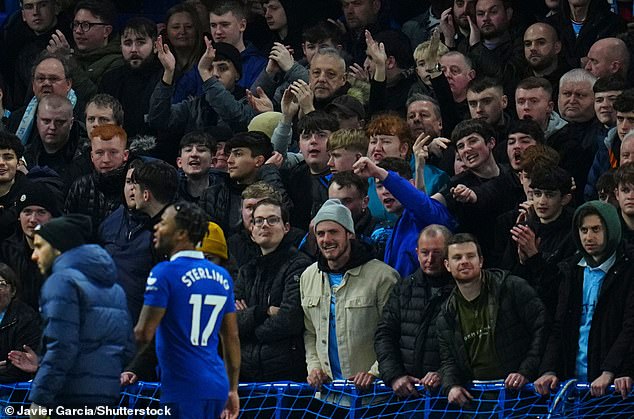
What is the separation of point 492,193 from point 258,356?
2.11 meters

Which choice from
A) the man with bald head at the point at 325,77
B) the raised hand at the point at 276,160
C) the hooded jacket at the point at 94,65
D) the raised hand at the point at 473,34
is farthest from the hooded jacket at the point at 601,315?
the hooded jacket at the point at 94,65

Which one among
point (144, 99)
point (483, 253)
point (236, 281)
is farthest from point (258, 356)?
point (144, 99)

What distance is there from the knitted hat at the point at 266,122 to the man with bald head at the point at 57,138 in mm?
1475

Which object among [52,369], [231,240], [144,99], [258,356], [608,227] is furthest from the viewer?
[144,99]

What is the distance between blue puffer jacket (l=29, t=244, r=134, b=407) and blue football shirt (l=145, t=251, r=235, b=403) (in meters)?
0.26

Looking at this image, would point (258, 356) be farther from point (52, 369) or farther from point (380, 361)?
point (52, 369)

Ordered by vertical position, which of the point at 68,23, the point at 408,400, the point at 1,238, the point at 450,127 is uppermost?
the point at 68,23

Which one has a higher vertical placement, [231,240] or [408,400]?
[231,240]

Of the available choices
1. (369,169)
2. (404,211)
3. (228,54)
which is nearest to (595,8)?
(228,54)

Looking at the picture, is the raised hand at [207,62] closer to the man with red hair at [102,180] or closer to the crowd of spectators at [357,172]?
the crowd of spectators at [357,172]

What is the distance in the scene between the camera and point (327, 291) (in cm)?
1166

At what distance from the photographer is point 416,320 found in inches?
444

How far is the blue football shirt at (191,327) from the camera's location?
949cm

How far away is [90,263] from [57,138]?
5312mm
